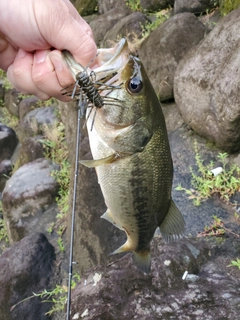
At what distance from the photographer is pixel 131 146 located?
189 centimetres

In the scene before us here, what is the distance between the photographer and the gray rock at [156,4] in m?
8.99

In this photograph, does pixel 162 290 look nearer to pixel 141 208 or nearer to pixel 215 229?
pixel 215 229

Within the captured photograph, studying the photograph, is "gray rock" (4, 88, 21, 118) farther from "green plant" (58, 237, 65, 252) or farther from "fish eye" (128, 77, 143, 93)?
"fish eye" (128, 77, 143, 93)

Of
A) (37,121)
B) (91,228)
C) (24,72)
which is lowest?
(37,121)

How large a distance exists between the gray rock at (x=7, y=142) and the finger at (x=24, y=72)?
809cm

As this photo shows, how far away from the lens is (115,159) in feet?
6.31

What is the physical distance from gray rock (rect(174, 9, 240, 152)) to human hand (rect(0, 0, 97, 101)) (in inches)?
109

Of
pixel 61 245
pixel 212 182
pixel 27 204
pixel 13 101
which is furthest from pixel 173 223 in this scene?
pixel 13 101

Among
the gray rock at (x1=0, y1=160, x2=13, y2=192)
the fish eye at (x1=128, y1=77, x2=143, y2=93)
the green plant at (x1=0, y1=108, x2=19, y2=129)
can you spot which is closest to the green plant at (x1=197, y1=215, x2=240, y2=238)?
the fish eye at (x1=128, y1=77, x2=143, y2=93)

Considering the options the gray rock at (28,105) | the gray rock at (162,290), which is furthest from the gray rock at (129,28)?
the gray rock at (162,290)

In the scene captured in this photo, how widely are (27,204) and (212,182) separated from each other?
345cm

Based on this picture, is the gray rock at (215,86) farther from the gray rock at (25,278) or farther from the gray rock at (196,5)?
the gray rock at (25,278)

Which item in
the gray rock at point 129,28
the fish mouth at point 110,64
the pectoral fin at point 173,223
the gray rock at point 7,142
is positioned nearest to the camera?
the fish mouth at point 110,64

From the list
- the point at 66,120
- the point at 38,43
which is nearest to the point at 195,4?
the point at 66,120
